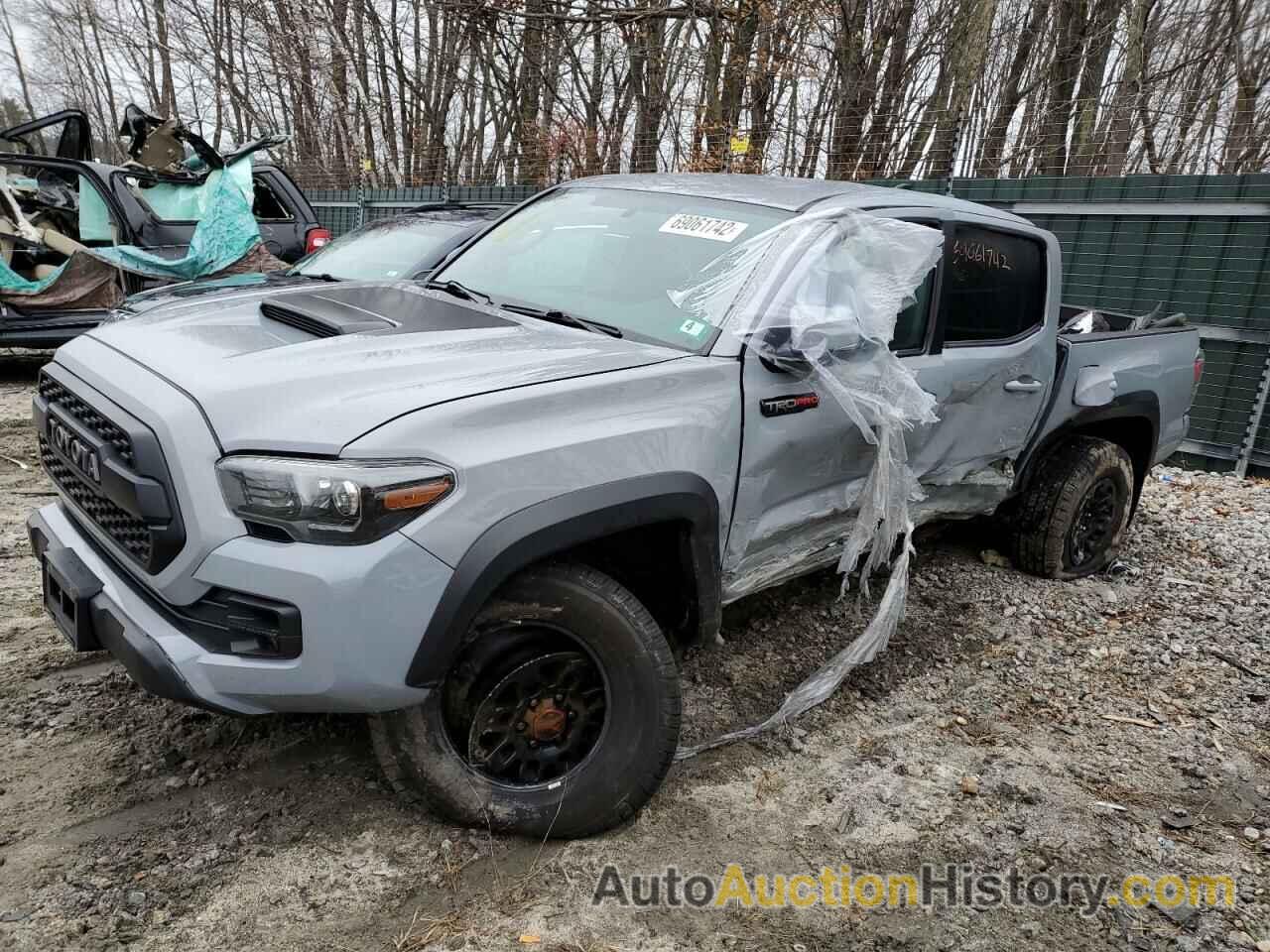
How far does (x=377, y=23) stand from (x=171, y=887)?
18855 mm

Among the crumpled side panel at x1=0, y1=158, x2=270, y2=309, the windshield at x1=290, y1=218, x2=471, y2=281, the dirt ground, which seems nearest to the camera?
the dirt ground

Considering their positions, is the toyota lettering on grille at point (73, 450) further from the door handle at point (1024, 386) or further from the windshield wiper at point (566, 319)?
the door handle at point (1024, 386)

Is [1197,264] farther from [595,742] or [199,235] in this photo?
[199,235]

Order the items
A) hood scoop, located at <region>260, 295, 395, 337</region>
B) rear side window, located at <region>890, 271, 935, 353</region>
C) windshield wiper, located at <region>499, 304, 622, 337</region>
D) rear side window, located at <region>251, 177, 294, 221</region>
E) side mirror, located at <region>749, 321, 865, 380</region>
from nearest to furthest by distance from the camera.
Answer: hood scoop, located at <region>260, 295, 395, 337</region> < side mirror, located at <region>749, 321, 865, 380</region> < windshield wiper, located at <region>499, 304, 622, 337</region> < rear side window, located at <region>890, 271, 935, 353</region> < rear side window, located at <region>251, 177, 294, 221</region>

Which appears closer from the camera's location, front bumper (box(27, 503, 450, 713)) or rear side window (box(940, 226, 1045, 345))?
front bumper (box(27, 503, 450, 713))

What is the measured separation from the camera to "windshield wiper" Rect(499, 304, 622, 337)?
2.84 meters

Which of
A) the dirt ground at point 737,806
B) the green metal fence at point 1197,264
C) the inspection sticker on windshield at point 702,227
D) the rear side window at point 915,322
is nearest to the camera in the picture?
the dirt ground at point 737,806

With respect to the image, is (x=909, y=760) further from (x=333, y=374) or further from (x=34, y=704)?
(x=34, y=704)

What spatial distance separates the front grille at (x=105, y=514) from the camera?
86.4 inches

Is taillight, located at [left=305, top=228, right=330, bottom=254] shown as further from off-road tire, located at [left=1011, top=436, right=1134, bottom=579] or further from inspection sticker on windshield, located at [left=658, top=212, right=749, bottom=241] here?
off-road tire, located at [left=1011, top=436, right=1134, bottom=579]

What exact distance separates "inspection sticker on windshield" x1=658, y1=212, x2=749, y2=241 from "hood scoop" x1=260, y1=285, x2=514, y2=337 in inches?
29.5

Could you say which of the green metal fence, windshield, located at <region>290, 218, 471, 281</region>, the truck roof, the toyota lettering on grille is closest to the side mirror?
the truck roof

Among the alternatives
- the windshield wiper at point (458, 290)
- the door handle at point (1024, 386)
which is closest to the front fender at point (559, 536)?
the windshield wiper at point (458, 290)

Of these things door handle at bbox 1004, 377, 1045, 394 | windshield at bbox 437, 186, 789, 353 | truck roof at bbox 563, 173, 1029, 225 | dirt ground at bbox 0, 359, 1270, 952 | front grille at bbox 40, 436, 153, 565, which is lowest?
dirt ground at bbox 0, 359, 1270, 952
